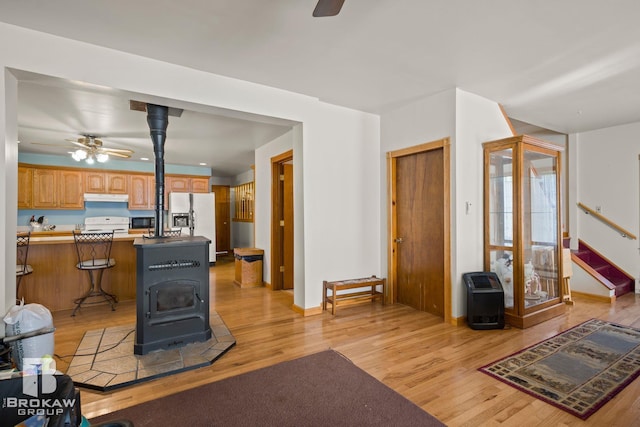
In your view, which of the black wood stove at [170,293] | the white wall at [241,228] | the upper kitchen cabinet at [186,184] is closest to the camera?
the black wood stove at [170,293]

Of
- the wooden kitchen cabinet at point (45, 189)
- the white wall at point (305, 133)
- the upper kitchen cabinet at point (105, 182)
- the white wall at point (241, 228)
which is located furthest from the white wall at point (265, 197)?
the wooden kitchen cabinet at point (45, 189)

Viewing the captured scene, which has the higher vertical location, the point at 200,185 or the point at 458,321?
the point at 200,185

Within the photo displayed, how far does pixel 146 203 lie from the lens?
721cm

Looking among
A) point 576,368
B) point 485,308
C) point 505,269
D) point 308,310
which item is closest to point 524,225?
point 505,269

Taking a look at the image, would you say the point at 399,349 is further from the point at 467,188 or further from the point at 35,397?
the point at 35,397

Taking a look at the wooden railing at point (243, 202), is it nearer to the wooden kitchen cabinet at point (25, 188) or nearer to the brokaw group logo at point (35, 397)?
the wooden kitchen cabinet at point (25, 188)

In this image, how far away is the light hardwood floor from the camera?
6.46ft

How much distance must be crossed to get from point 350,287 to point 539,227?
92.3 inches

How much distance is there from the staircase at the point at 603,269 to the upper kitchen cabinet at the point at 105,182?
28.4ft

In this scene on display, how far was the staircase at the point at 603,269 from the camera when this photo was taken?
4547mm

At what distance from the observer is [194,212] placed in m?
7.30

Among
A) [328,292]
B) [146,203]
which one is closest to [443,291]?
[328,292]

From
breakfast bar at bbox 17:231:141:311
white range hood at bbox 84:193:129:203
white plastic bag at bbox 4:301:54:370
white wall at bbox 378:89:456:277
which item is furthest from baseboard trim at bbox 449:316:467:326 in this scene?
white range hood at bbox 84:193:129:203

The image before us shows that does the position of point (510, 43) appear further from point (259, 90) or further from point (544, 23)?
point (259, 90)
